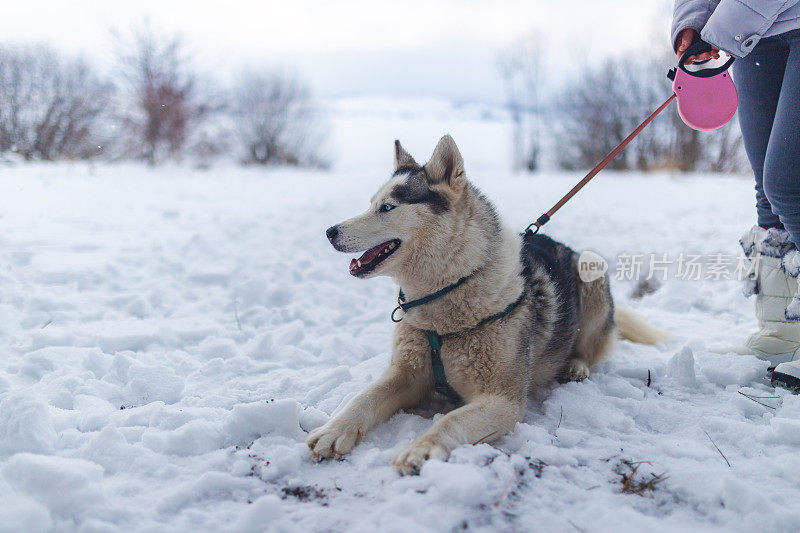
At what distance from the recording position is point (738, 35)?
235 centimetres

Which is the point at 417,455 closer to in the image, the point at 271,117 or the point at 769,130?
the point at 769,130

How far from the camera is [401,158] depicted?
2.90 m

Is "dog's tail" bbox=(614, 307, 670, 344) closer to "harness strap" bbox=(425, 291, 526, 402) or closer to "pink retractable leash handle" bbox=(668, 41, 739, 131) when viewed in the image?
"pink retractable leash handle" bbox=(668, 41, 739, 131)

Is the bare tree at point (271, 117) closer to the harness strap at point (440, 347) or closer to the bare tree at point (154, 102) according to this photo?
the bare tree at point (154, 102)

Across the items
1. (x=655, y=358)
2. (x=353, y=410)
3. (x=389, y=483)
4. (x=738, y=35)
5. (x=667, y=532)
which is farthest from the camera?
(x=655, y=358)

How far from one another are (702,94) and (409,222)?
1.92 m

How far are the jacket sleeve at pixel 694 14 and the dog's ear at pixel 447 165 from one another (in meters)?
1.45

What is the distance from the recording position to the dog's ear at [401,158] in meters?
2.86

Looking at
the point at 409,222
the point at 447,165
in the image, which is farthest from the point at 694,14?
the point at 409,222

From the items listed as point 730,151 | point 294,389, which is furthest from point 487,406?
point 730,151

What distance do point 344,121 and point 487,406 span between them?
1233 inches

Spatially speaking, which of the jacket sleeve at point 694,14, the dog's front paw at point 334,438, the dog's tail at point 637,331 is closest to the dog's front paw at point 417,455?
the dog's front paw at point 334,438

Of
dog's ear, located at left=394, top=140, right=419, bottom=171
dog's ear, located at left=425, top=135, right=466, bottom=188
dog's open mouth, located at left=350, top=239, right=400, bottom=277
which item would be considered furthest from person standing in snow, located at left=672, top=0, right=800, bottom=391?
dog's open mouth, located at left=350, top=239, right=400, bottom=277

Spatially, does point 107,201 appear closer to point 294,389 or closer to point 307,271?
point 307,271
